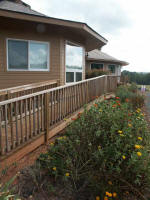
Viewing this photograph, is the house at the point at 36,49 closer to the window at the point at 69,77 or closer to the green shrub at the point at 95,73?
the window at the point at 69,77

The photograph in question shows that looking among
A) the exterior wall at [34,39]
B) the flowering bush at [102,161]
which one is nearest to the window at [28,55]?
the exterior wall at [34,39]

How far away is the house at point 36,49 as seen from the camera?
598 centimetres

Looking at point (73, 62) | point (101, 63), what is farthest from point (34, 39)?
point (101, 63)

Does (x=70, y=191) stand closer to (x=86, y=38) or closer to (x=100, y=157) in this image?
(x=100, y=157)

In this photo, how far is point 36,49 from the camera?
6.52m

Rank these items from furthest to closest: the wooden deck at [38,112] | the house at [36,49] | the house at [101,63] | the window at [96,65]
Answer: the window at [96,65]
the house at [101,63]
the house at [36,49]
the wooden deck at [38,112]

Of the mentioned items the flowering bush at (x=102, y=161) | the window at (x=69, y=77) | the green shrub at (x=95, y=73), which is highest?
the green shrub at (x=95, y=73)

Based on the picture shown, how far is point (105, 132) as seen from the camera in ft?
8.94

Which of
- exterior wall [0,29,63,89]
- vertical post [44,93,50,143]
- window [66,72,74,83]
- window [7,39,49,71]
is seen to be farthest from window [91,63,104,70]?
vertical post [44,93,50,143]

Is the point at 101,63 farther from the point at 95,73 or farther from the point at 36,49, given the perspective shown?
the point at 36,49

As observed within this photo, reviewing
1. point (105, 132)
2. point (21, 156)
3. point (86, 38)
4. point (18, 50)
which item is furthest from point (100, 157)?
point (86, 38)

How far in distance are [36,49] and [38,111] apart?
4.02m

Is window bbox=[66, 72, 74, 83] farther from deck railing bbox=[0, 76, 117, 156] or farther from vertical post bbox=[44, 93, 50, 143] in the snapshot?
vertical post bbox=[44, 93, 50, 143]

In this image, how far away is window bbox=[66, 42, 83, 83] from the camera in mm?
7189
